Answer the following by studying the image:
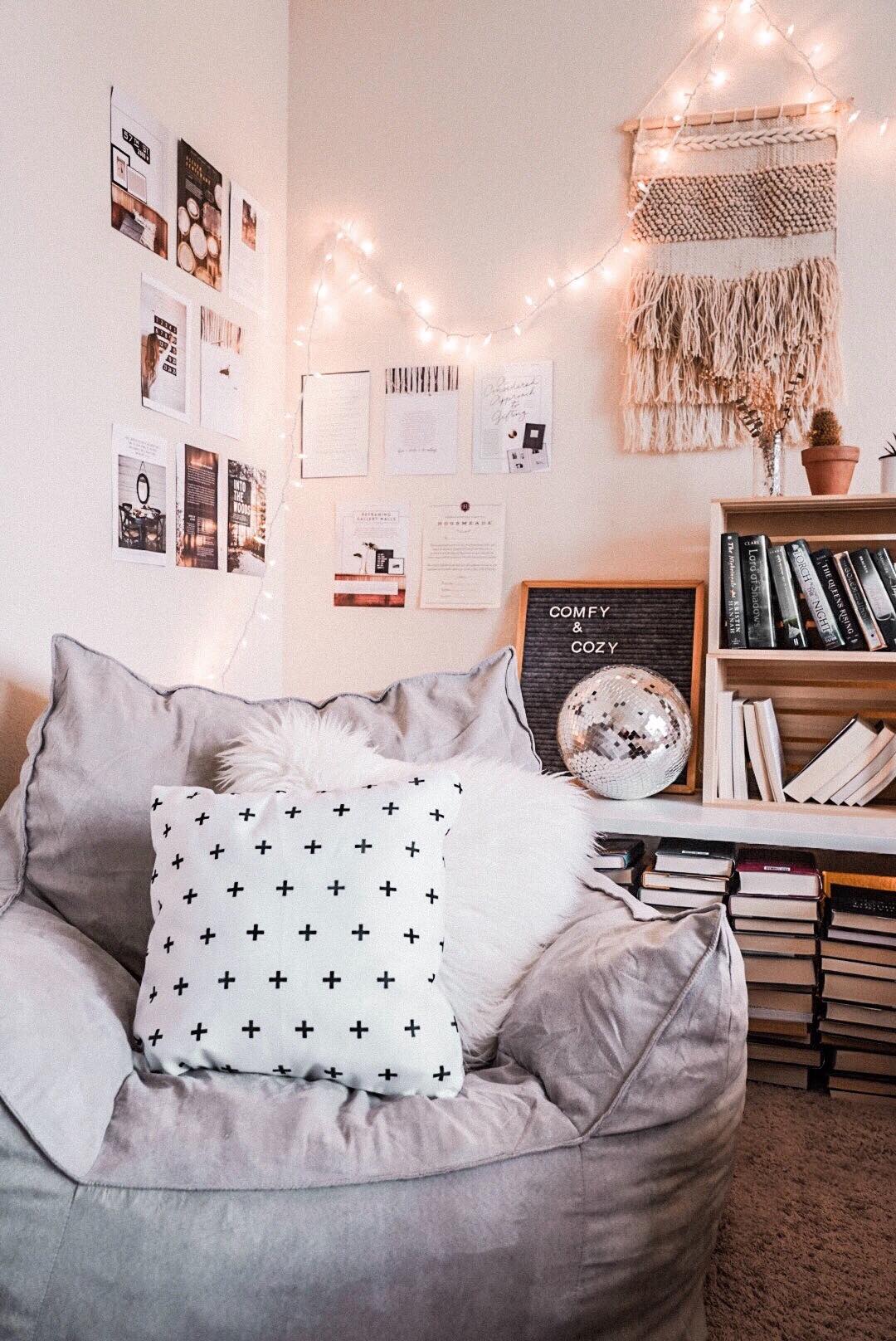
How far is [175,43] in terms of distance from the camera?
6.71 feet

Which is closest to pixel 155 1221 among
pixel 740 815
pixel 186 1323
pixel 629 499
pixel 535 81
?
pixel 186 1323

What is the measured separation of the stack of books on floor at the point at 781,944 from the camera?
1.79 metres

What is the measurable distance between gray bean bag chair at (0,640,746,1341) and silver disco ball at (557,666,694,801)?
0.73 m

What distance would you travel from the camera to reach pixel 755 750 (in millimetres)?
2014

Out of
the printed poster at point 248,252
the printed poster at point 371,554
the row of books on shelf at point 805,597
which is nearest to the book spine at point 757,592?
the row of books on shelf at point 805,597


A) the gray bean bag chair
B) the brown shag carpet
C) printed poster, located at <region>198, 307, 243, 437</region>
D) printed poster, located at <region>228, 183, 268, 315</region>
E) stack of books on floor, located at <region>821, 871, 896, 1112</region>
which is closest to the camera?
the gray bean bag chair

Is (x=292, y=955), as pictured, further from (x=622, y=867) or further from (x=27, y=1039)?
(x=622, y=867)

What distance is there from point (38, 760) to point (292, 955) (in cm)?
50

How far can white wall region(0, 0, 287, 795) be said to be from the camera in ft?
5.42

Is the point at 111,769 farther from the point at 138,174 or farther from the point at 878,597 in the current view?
the point at 878,597

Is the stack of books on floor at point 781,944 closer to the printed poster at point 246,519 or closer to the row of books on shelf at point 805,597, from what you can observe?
the row of books on shelf at point 805,597

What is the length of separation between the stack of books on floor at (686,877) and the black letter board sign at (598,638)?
12.6 inches

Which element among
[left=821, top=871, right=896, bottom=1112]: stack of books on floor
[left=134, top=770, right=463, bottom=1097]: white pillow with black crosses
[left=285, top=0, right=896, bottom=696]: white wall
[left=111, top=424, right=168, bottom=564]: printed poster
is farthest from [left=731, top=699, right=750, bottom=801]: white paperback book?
[left=111, top=424, right=168, bottom=564]: printed poster

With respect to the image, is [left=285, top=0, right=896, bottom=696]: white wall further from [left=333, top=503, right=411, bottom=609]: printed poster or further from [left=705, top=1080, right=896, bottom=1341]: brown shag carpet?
[left=705, top=1080, right=896, bottom=1341]: brown shag carpet
